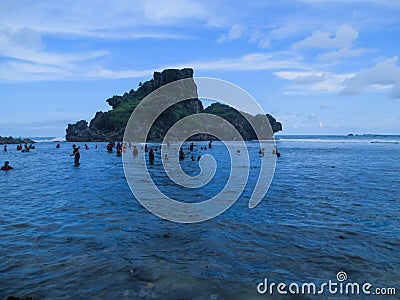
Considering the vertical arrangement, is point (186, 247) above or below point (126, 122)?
below

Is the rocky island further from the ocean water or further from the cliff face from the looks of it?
the ocean water

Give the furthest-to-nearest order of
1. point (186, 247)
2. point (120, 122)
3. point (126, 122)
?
point (126, 122), point (120, 122), point (186, 247)

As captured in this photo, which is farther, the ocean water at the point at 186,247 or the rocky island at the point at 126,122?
the rocky island at the point at 126,122

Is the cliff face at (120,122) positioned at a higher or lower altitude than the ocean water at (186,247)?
higher

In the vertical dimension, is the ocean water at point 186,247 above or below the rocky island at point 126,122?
below

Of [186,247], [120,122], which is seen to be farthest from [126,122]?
[186,247]

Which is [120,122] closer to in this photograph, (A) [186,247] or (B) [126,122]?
(B) [126,122]

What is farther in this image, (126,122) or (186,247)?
(126,122)

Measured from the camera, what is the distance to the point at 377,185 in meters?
24.6

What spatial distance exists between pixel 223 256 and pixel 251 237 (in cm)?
220

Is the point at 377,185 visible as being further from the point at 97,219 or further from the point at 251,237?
the point at 97,219

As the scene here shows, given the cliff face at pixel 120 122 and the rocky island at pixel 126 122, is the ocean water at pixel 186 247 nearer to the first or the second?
the rocky island at pixel 126 122

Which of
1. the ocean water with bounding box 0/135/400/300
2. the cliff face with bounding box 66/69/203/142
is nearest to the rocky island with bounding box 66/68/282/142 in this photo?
the cliff face with bounding box 66/69/203/142

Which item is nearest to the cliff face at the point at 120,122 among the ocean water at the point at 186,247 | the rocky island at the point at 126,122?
the rocky island at the point at 126,122
